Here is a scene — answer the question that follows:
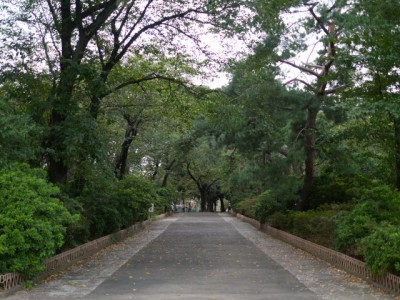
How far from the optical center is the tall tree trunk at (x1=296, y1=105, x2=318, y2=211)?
1841cm

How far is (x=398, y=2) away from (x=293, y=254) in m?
7.73

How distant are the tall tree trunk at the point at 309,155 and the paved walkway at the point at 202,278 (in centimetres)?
487

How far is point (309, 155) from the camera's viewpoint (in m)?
19.2

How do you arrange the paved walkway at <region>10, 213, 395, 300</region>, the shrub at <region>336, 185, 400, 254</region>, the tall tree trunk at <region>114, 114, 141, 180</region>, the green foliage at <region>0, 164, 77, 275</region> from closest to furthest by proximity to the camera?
1. the green foliage at <region>0, 164, 77, 275</region>
2. the paved walkway at <region>10, 213, 395, 300</region>
3. the shrub at <region>336, 185, 400, 254</region>
4. the tall tree trunk at <region>114, 114, 141, 180</region>

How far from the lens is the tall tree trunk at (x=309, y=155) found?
1841 centimetres

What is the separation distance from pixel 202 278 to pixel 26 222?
3.72 m

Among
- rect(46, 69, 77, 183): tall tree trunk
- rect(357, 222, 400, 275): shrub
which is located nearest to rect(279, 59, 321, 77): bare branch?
rect(46, 69, 77, 183): tall tree trunk

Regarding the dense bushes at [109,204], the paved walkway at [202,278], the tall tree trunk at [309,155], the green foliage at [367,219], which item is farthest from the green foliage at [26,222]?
the tall tree trunk at [309,155]

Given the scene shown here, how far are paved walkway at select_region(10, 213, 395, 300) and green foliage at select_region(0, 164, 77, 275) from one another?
58 cm

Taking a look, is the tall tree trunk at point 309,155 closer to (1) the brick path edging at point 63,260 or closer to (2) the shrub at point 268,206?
(2) the shrub at point 268,206

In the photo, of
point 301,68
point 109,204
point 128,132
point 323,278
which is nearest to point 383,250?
point 323,278

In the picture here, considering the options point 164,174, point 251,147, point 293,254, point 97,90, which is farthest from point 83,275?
point 164,174

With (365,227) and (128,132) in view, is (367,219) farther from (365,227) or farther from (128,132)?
(128,132)

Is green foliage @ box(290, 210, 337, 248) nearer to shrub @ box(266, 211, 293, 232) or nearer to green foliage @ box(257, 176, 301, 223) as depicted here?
shrub @ box(266, 211, 293, 232)
